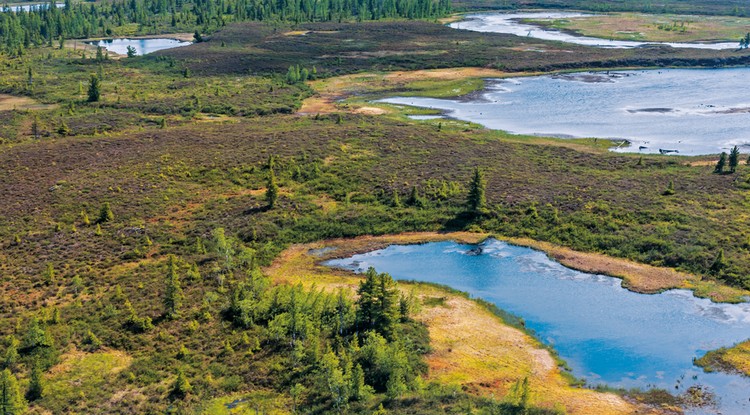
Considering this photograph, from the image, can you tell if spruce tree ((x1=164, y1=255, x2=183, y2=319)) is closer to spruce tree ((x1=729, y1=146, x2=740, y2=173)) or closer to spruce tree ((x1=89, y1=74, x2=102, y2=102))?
spruce tree ((x1=729, y1=146, x2=740, y2=173))

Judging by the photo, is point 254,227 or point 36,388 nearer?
point 36,388

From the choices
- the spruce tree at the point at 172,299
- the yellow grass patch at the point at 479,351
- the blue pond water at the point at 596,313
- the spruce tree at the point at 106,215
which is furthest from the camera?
the spruce tree at the point at 106,215

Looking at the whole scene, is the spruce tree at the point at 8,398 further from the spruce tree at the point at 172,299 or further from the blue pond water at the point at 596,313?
the blue pond water at the point at 596,313

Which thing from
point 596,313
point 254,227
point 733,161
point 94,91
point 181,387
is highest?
point 94,91

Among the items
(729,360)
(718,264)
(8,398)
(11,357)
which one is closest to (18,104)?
(11,357)

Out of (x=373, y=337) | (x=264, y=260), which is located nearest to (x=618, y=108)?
(x=264, y=260)

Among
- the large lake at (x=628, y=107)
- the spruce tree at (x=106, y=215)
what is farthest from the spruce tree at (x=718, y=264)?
the spruce tree at (x=106, y=215)

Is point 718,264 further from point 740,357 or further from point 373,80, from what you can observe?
point 373,80
